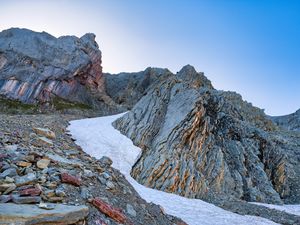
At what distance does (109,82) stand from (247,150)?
6615cm

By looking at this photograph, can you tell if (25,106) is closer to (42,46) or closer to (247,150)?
(42,46)

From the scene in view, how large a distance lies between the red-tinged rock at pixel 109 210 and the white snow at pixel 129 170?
582 centimetres

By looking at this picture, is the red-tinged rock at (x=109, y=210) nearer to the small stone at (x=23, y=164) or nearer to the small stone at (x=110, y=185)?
the small stone at (x=110, y=185)

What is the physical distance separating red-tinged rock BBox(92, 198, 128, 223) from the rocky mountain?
106 meters

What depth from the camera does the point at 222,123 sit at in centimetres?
3762

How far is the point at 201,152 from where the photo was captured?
30750 mm

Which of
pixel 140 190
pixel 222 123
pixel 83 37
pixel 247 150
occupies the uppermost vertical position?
pixel 83 37

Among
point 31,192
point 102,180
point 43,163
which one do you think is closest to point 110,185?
point 102,180

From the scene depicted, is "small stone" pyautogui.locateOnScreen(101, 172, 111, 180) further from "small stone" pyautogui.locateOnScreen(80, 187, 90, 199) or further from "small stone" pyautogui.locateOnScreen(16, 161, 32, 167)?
"small stone" pyautogui.locateOnScreen(16, 161, 32, 167)

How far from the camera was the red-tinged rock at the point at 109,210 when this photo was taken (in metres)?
11.2

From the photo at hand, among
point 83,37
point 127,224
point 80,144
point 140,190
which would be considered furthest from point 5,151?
point 83,37

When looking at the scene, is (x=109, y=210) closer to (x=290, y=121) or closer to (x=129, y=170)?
(x=129, y=170)

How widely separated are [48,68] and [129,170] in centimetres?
5397

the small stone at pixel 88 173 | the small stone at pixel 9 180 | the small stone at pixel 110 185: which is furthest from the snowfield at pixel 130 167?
the small stone at pixel 9 180
